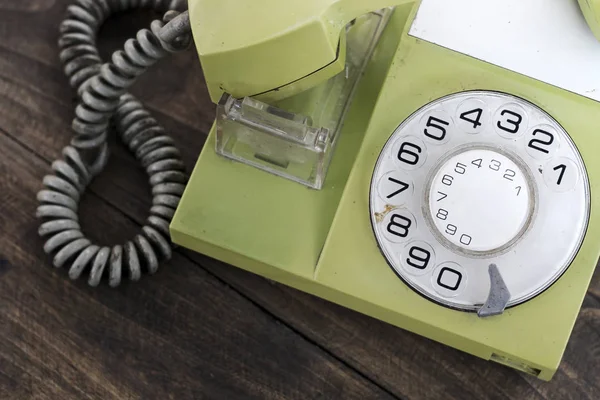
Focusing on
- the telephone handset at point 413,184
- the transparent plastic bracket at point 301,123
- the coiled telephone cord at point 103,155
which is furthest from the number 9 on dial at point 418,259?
the coiled telephone cord at point 103,155

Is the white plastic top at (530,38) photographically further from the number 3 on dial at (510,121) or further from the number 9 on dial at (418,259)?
the number 9 on dial at (418,259)

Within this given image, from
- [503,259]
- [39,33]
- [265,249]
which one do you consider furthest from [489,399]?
[39,33]

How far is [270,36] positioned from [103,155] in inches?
12.0

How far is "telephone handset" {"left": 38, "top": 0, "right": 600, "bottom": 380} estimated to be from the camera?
64 centimetres

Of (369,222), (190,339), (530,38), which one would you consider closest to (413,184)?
(369,222)

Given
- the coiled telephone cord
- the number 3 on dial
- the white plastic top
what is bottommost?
the coiled telephone cord

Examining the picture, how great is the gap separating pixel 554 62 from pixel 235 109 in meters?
0.30

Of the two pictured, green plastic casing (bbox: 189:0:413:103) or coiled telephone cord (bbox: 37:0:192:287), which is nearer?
green plastic casing (bbox: 189:0:413:103)

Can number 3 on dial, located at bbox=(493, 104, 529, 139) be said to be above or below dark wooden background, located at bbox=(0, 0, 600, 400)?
above

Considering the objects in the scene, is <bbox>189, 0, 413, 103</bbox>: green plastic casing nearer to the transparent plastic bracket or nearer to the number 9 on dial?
the transparent plastic bracket

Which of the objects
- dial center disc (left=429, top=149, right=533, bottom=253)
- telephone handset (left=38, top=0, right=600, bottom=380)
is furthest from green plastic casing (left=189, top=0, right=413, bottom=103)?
dial center disc (left=429, top=149, right=533, bottom=253)

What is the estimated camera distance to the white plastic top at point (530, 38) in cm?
66

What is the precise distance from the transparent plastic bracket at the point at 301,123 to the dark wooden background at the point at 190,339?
0.47ft

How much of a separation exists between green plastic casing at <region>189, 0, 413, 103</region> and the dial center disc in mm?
149
